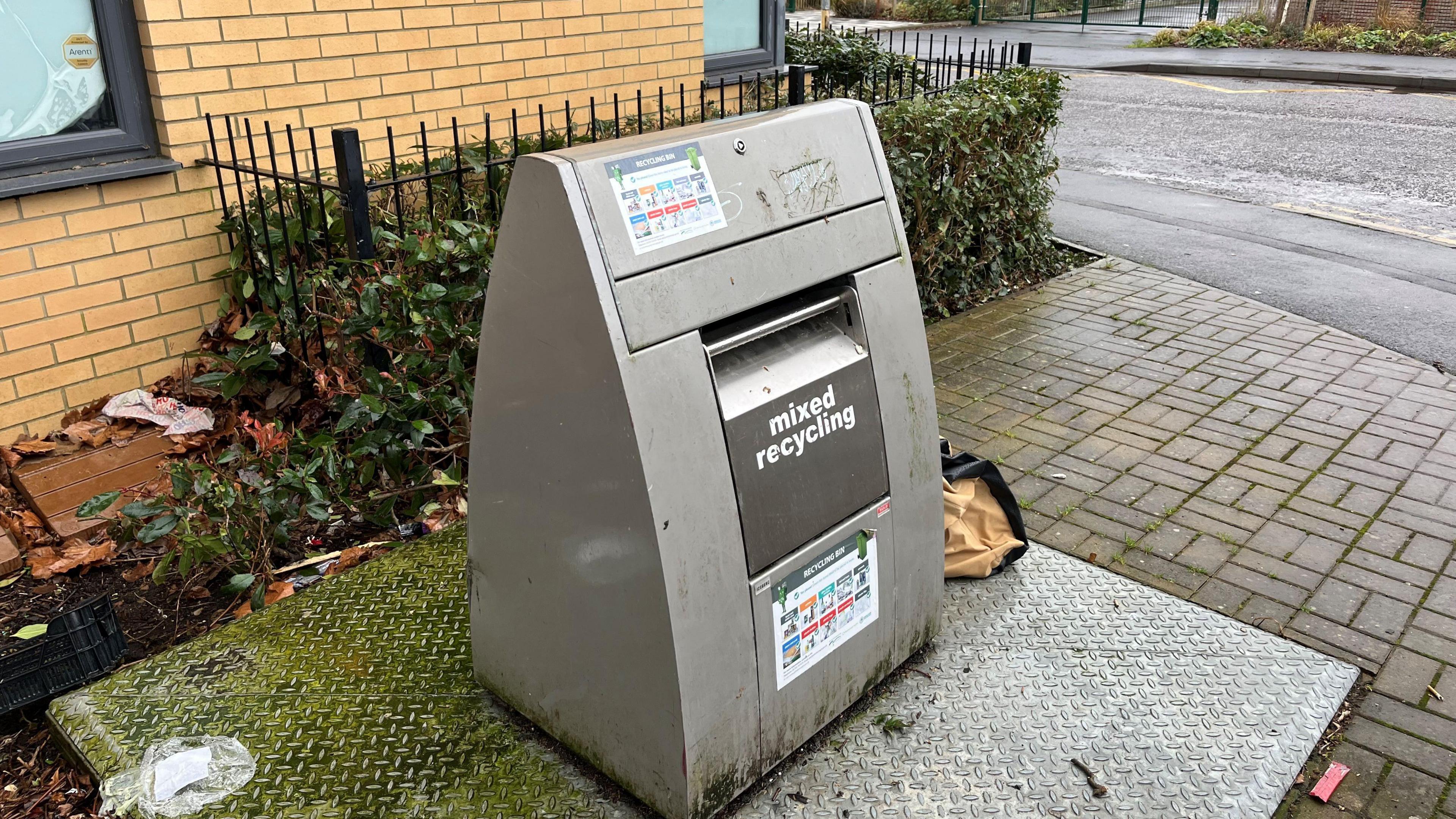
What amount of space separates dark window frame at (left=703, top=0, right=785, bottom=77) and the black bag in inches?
177

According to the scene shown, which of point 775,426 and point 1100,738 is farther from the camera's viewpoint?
point 1100,738

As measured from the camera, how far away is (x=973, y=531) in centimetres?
344

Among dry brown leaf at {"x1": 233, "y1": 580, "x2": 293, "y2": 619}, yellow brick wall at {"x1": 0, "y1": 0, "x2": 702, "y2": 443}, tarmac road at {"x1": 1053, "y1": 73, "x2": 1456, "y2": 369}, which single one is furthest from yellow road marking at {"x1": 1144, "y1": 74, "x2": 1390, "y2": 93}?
dry brown leaf at {"x1": 233, "y1": 580, "x2": 293, "y2": 619}

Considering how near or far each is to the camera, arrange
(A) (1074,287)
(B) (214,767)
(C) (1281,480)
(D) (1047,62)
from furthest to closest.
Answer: (D) (1047,62) → (A) (1074,287) → (C) (1281,480) → (B) (214,767)

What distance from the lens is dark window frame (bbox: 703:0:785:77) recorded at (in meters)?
7.25

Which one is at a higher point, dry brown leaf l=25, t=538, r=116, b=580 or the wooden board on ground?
the wooden board on ground

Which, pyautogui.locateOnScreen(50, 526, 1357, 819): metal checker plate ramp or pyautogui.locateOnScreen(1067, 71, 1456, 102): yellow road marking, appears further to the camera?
pyautogui.locateOnScreen(1067, 71, 1456, 102): yellow road marking

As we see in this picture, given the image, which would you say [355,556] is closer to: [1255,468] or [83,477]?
[83,477]

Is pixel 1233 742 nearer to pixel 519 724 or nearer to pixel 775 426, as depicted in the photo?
pixel 775 426

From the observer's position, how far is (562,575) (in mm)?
2385

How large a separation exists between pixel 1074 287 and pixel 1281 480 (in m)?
2.65

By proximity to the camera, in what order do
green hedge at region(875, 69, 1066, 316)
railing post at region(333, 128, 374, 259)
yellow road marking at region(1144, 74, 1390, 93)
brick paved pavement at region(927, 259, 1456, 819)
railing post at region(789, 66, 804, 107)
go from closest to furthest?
brick paved pavement at region(927, 259, 1456, 819) → railing post at region(333, 128, 374, 259) → railing post at region(789, 66, 804, 107) → green hedge at region(875, 69, 1066, 316) → yellow road marking at region(1144, 74, 1390, 93)

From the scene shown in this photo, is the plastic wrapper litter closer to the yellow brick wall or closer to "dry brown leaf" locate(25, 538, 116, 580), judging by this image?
"dry brown leaf" locate(25, 538, 116, 580)

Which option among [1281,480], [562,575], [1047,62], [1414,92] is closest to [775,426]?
[562,575]
